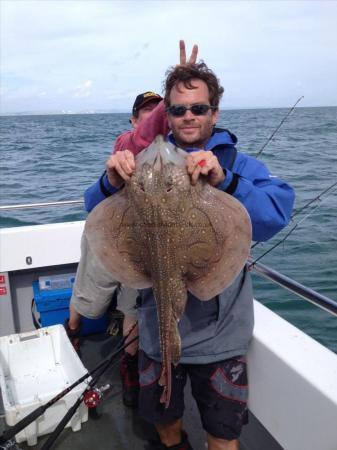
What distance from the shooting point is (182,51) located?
292cm

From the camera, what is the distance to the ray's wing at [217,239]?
2.21 metres

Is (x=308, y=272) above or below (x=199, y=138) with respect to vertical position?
below

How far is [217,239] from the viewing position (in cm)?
225

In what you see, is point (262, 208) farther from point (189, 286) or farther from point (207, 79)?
point (207, 79)

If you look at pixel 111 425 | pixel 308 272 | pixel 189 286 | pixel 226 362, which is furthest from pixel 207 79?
pixel 308 272

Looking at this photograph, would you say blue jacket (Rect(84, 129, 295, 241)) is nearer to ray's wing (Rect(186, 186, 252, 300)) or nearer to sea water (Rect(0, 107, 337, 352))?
ray's wing (Rect(186, 186, 252, 300))

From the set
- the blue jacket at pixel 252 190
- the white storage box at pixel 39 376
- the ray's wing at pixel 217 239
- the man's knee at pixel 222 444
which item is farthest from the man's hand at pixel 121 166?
the white storage box at pixel 39 376

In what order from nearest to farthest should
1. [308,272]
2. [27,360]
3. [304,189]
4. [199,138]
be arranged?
[199,138] < [27,360] < [308,272] < [304,189]

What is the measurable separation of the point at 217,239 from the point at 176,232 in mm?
227

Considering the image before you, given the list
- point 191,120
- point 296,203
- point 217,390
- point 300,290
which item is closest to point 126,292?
point 217,390

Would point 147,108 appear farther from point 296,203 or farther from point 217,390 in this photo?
point 296,203

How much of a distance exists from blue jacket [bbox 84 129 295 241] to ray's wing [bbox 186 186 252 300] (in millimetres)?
166

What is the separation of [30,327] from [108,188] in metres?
3.37

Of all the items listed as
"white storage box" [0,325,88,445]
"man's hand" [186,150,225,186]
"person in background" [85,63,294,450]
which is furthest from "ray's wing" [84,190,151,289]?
"white storage box" [0,325,88,445]
